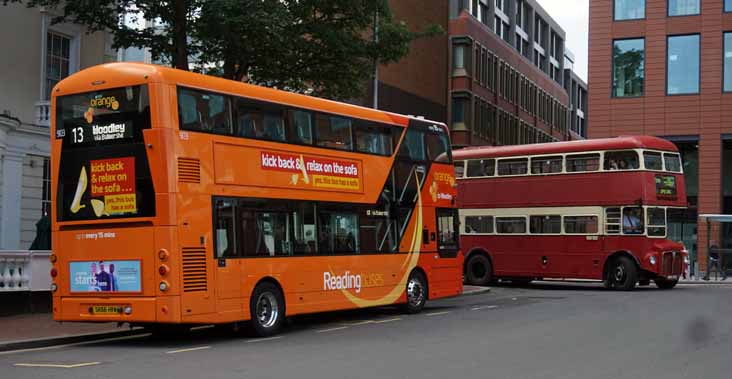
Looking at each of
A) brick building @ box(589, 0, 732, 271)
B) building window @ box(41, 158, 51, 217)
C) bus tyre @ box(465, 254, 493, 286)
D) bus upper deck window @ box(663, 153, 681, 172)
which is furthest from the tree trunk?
brick building @ box(589, 0, 732, 271)

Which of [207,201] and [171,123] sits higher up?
[171,123]

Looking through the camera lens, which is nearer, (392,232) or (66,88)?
(66,88)

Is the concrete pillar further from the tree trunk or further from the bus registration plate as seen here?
the bus registration plate

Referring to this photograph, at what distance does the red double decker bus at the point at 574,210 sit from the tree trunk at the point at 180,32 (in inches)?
538

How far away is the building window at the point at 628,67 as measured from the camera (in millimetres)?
51250

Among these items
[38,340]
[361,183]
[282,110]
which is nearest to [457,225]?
[361,183]

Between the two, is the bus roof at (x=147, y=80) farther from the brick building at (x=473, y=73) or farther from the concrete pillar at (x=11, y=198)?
the brick building at (x=473, y=73)

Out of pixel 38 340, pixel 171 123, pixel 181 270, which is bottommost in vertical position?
pixel 38 340

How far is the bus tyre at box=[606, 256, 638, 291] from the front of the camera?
30.4 m

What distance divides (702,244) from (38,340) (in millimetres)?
39633

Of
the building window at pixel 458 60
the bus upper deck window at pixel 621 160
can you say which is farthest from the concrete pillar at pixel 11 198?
the building window at pixel 458 60

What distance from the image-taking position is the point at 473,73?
6350cm

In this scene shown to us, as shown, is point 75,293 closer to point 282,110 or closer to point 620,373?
point 282,110

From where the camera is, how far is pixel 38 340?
50.1ft
